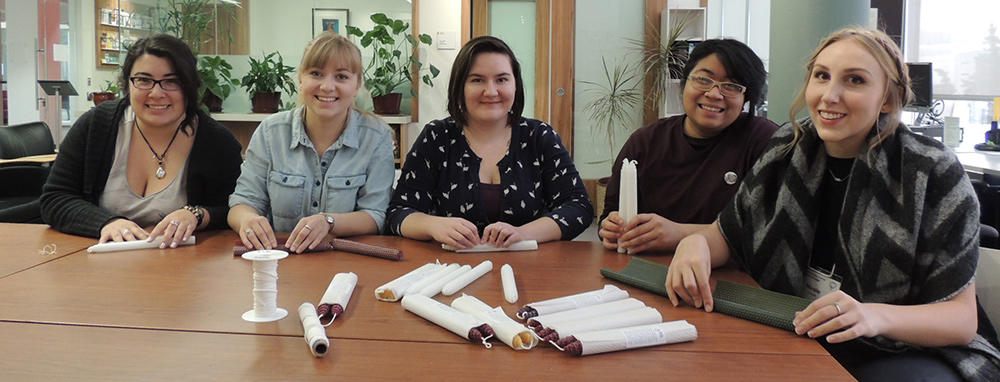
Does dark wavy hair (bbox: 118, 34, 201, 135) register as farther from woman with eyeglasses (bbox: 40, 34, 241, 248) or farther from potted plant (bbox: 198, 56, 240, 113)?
potted plant (bbox: 198, 56, 240, 113)

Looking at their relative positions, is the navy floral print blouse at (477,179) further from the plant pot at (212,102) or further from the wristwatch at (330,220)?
the plant pot at (212,102)

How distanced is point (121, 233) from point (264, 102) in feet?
13.3

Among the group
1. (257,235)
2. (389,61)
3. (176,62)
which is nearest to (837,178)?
(257,235)

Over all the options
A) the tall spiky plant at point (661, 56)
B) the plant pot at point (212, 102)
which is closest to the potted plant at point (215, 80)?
the plant pot at point (212, 102)

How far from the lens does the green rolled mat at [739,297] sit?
1379 mm

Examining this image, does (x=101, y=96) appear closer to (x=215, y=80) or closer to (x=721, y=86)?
(x=215, y=80)

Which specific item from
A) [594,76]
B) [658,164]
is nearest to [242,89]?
[594,76]

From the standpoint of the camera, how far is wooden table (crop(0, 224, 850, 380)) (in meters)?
1.14

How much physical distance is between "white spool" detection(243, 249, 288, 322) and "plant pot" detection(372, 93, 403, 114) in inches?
176

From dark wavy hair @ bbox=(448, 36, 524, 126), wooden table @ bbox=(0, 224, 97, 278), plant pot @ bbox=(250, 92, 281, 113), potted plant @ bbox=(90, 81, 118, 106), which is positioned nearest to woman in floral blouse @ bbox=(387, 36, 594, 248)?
dark wavy hair @ bbox=(448, 36, 524, 126)

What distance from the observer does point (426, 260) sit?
190cm

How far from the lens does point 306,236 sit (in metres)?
1.96

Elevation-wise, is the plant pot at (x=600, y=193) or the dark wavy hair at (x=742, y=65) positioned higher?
the dark wavy hair at (x=742, y=65)

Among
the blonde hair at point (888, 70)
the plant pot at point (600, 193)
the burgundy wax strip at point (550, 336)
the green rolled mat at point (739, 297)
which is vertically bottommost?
the plant pot at point (600, 193)
